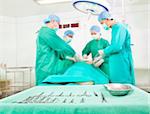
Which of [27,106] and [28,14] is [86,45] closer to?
[28,14]

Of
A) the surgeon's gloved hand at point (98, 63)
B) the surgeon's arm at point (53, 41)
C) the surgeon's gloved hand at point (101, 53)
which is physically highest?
the surgeon's arm at point (53, 41)

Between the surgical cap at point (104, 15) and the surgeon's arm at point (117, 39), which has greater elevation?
the surgical cap at point (104, 15)

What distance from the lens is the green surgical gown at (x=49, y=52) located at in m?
2.75

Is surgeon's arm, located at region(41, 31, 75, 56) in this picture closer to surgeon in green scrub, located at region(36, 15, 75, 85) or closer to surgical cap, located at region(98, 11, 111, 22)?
surgeon in green scrub, located at region(36, 15, 75, 85)

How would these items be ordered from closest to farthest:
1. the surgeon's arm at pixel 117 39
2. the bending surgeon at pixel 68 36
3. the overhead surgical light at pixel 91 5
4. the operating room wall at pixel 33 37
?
1. the overhead surgical light at pixel 91 5
2. the surgeon's arm at pixel 117 39
3. the bending surgeon at pixel 68 36
4. the operating room wall at pixel 33 37

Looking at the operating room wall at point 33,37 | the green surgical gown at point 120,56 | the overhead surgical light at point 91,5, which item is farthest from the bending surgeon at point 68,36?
the overhead surgical light at point 91,5

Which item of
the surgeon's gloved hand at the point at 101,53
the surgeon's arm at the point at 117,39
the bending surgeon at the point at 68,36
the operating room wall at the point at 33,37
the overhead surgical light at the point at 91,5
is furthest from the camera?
the operating room wall at the point at 33,37

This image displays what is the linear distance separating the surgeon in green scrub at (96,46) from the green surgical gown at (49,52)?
13.1 inches

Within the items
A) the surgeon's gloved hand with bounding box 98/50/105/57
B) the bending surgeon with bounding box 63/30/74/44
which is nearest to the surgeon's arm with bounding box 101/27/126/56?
the surgeon's gloved hand with bounding box 98/50/105/57

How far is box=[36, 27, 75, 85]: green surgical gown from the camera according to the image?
2.75 m

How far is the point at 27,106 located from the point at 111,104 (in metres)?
0.36

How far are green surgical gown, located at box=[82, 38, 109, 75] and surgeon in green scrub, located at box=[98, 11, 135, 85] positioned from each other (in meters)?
0.10

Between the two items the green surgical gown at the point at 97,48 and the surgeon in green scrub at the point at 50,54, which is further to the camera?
the green surgical gown at the point at 97,48

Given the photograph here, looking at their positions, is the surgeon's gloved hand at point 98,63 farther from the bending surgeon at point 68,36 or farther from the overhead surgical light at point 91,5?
the overhead surgical light at point 91,5
